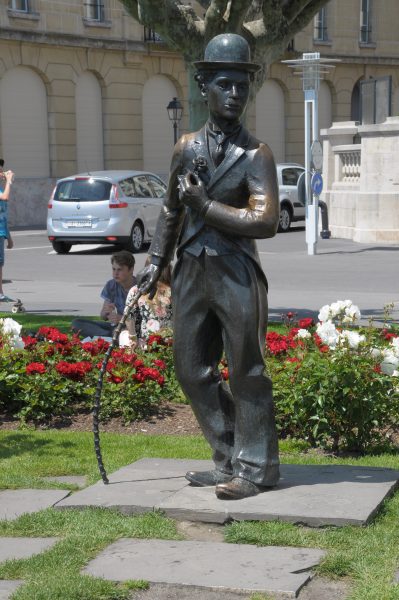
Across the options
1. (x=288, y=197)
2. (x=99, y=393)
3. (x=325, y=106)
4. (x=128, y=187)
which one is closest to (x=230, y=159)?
(x=99, y=393)

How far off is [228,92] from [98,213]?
59.3 feet

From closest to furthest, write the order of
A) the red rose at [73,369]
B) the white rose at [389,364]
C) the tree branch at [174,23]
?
1. the white rose at [389,364]
2. the red rose at [73,369]
3. the tree branch at [174,23]

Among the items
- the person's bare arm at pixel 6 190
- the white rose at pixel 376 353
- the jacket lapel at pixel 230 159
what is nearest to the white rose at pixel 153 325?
the white rose at pixel 376 353

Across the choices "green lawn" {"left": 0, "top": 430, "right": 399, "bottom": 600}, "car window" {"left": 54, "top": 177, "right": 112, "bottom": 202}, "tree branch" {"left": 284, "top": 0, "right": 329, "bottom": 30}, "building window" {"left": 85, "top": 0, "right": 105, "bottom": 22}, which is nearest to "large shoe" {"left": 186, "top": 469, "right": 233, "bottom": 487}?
"green lawn" {"left": 0, "top": 430, "right": 399, "bottom": 600}

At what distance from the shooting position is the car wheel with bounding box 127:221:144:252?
77.6ft

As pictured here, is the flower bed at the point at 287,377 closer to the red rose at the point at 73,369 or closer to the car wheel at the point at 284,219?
the red rose at the point at 73,369

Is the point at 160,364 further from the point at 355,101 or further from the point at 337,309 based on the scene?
the point at 355,101

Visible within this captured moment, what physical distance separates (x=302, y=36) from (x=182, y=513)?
40.8 metres

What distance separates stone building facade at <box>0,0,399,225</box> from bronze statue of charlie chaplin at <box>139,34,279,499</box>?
29239mm

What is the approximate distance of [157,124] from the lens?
39344mm

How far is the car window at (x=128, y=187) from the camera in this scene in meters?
23.7

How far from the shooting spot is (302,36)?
4428 centimetres

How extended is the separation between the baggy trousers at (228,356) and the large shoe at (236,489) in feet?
0.11

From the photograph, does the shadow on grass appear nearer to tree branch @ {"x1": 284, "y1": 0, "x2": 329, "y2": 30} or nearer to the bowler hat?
the bowler hat
